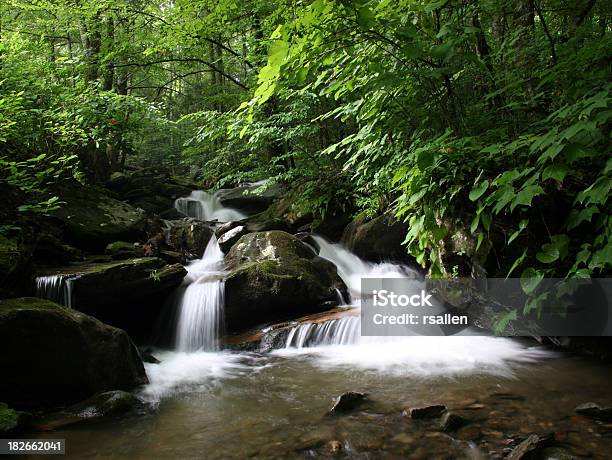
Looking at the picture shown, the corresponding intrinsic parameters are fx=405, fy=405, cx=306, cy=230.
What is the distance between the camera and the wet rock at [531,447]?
2.56 metres

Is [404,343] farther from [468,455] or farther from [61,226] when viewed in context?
[61,226]

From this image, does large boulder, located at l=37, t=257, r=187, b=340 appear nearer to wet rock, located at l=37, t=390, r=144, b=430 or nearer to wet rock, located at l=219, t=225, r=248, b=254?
wet rock, located at l=219, t=225, r=248, b=254

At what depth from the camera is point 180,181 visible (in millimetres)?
16625

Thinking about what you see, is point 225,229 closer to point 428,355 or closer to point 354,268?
point 354,268

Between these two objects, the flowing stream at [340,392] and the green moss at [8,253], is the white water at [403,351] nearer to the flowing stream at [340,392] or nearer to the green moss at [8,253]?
the flowing stream at [340,392]

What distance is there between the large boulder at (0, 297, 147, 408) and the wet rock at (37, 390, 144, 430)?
0.28 m

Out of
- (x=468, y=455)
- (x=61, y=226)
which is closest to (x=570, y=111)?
(x=468, y=455)

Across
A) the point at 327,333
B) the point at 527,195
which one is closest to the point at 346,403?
the point at 527,195

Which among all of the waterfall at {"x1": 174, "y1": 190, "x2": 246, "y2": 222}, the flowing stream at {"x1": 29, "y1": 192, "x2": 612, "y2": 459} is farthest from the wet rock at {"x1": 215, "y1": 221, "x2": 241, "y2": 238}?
the flowing stream at {"x1": 29, "y1": 192, "x2": 612, "y2": 459}

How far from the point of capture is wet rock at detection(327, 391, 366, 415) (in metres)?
3.59

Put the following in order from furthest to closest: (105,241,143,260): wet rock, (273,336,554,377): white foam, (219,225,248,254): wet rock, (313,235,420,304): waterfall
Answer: (219,225,248,254): wet rock
(313,235,420,304): waterfall
(105,241,143,260): wet rock
(273,336,554,377): white foam

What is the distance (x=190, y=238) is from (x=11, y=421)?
659 centimetres

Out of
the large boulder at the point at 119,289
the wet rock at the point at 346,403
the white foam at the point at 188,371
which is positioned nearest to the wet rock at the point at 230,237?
the large boulder at the point at 119,289

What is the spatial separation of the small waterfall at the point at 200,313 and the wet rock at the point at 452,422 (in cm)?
411
